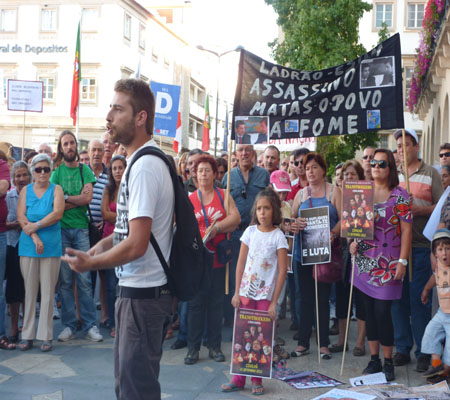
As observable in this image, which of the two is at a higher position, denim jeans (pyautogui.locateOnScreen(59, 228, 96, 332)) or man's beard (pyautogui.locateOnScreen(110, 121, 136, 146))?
man's beard (pyautogui.locateOnScreen(110, 121, 136, 146))

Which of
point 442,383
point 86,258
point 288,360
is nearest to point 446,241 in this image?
point 442,383

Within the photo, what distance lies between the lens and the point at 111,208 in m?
7.43

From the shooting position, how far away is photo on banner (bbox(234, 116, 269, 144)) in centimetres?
682

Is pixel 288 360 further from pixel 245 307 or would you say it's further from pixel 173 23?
pixel 173 23

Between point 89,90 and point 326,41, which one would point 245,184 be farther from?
point 89,90

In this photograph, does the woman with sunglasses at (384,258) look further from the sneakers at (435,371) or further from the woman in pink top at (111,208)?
the woman in pink top at (111,208)

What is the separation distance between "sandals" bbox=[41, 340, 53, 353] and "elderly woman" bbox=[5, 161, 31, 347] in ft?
1.64

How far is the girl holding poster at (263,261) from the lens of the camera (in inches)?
218

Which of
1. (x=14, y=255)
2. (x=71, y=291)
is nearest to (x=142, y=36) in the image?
(x=14, y=255)

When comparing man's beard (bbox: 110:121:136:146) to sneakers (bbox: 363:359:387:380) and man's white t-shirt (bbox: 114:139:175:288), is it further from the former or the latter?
sneakers (bbox: 363:359:387:380)

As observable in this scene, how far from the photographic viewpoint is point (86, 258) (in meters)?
2.83

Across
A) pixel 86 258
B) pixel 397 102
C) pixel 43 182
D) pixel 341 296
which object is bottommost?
pixel 341 296

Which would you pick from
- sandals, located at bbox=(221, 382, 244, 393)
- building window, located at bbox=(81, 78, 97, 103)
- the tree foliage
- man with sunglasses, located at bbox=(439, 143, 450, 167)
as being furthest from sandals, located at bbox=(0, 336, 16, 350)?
building window, located at bbox=(81, 78, 97, 103)

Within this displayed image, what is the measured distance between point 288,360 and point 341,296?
1101mm
